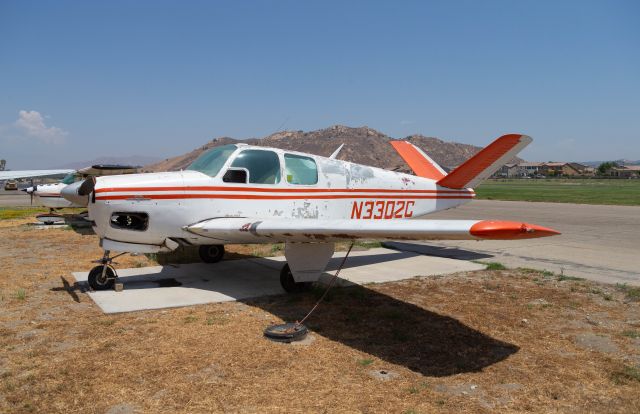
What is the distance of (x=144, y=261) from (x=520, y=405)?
8.72 m

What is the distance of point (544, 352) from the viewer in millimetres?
5168

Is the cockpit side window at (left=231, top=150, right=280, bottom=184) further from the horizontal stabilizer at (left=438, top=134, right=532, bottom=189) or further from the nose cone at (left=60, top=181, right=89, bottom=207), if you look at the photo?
the horizontal stabilizer at (left=438, top=134, right=532, bottom=189)

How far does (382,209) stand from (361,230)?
4401mm

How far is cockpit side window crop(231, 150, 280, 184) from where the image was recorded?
25.8 ft

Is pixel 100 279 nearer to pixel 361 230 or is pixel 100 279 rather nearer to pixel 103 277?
pixel 103 277

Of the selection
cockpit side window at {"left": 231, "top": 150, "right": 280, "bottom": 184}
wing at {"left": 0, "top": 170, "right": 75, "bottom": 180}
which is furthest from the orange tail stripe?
wing at {"left": 0, "top": 170, "right": 75, "bottom": 180}

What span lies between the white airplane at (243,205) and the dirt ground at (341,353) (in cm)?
98

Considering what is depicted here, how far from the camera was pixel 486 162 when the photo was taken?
9883 millimetres

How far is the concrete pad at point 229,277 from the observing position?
726cm

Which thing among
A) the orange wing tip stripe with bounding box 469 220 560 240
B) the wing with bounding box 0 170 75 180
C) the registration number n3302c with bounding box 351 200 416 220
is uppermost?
the wing with bounding box 0 170 75 180

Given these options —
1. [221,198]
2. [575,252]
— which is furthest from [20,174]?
[575,252]

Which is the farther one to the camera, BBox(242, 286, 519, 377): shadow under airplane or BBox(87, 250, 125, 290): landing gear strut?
BBox(87, 250, 125, 290): landing gear strut

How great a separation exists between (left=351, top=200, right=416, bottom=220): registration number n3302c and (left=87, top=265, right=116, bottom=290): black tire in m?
4.44

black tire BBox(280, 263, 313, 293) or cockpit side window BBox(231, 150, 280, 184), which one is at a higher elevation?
cockpit side window BBox(231, 150, 280, 184)
